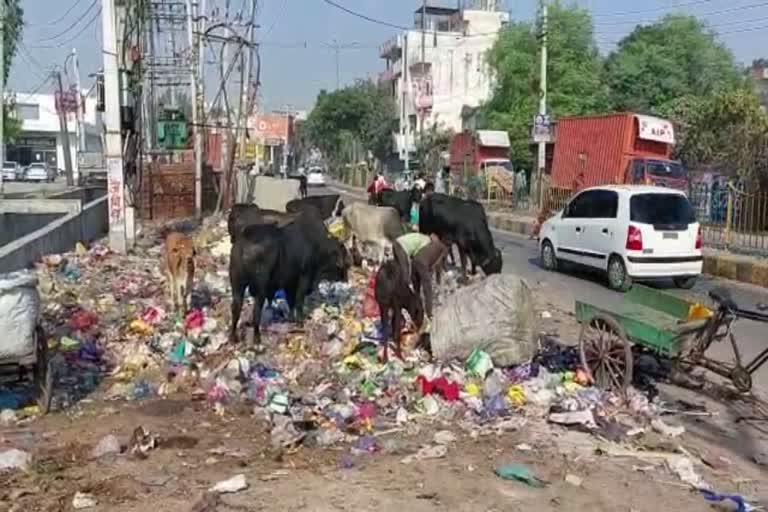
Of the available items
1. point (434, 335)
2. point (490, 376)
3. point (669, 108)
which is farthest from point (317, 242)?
point (669, 108)

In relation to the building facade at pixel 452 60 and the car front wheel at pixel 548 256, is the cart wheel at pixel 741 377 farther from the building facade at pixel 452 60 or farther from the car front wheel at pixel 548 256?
the building facade at pixel 452 60

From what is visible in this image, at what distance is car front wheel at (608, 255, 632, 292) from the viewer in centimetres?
1548

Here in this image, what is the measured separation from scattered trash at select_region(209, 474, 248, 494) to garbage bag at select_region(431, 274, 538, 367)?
3.48 metres

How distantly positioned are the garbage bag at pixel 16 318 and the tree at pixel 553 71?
4151cm

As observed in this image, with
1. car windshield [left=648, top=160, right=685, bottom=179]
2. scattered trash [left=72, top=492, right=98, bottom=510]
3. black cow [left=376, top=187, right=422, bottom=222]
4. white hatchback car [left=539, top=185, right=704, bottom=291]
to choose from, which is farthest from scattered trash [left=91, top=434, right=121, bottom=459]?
car windshield [left=648, top=160, right=685, bottom=179]

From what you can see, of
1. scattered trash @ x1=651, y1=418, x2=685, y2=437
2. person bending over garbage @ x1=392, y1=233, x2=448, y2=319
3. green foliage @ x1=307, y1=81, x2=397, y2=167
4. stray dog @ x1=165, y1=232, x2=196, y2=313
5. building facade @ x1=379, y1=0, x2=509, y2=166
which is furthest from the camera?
green foliage @ x1=307, y1=81, x2=397, y2=167

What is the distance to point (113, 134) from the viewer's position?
18531mm

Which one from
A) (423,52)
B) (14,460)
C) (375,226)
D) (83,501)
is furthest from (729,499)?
(423,52)

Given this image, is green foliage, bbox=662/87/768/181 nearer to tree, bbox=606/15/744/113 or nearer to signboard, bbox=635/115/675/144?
signboard, bbox=635/115/675/144

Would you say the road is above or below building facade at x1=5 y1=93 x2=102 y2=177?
below

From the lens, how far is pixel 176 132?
2597 cm

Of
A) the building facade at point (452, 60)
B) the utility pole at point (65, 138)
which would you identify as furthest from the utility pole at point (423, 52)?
the utility pole at point (65, 138)

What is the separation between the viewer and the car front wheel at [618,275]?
1548 centimetres

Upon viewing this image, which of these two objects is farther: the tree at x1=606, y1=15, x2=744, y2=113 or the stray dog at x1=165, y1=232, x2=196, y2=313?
the tree at x1=606, y1=15, x2=744, y2=113
